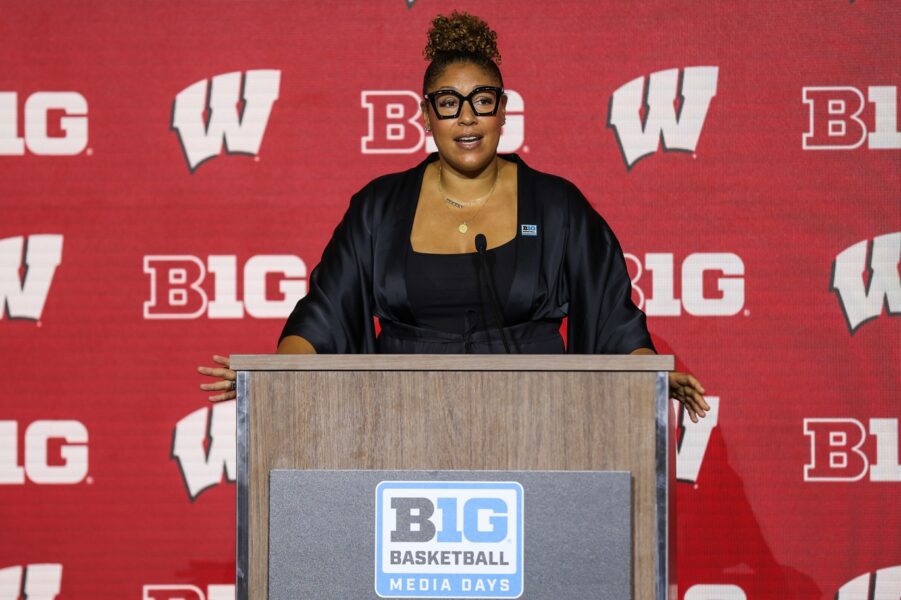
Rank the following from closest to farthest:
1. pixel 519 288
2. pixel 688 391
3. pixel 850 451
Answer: pixel 688 391, pixel 519 288, pixel 850 451

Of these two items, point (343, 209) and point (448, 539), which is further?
point (343, 209)

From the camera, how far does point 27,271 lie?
3383 mm

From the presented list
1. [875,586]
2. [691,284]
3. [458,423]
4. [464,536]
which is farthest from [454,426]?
[875,586]

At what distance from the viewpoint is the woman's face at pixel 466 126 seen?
2234 millimetres

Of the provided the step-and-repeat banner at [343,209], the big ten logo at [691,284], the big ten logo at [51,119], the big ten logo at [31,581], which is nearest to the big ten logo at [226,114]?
the step-and-repeat banner at [343,209]

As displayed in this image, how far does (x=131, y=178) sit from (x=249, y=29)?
593 millimetres

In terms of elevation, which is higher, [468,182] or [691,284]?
[468,182]

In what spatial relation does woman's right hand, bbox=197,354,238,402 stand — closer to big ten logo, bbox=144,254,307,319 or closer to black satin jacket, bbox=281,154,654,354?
black satin jacket, bbox=281,154,654,354

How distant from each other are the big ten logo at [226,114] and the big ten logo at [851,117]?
166cm

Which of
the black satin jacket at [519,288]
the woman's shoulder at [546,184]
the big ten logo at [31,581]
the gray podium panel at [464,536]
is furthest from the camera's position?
the big ten logo at [31,581]

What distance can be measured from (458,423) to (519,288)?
0.62m

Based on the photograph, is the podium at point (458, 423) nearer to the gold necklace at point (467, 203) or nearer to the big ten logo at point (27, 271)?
the gold necklace at point (467, 203)

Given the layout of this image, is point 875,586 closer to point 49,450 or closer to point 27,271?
point 49,450

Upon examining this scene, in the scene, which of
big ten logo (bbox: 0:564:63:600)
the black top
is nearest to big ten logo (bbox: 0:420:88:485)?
big ten logo (bbox: 0:564:63:600)
